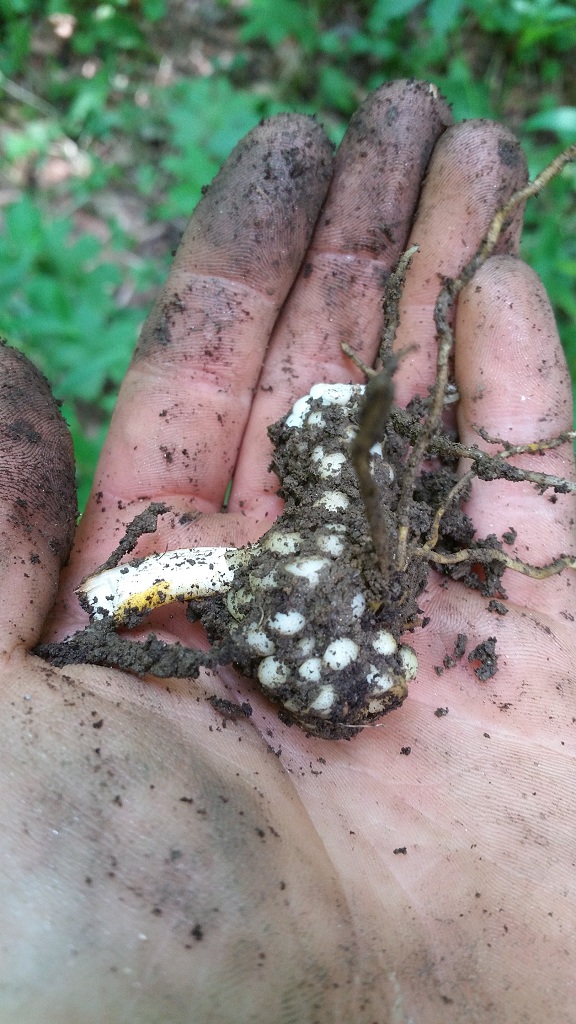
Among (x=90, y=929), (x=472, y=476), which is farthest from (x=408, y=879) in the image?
(x=472, y=476)

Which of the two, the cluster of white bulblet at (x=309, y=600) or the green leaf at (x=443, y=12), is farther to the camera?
the green leaf at (x=443, y=12)

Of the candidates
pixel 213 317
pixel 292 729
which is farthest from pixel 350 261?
pixel 292 729

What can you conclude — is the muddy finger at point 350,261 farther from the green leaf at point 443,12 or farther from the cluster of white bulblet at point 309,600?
the green leaf at point 443,12

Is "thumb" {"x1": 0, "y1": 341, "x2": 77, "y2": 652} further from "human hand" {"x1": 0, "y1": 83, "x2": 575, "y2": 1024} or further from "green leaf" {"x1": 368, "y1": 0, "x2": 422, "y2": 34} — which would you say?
"green leaf" {"x1": 368, "y1": 0, "x2": 422, "y2": 34}

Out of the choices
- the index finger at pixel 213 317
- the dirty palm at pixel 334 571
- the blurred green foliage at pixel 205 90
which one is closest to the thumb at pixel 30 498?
the dirty palm at pixel 334 571

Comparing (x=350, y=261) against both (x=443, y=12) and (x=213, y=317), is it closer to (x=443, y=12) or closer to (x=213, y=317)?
(x=213, y=317)

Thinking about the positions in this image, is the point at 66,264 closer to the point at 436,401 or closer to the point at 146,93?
the point at 146,93
